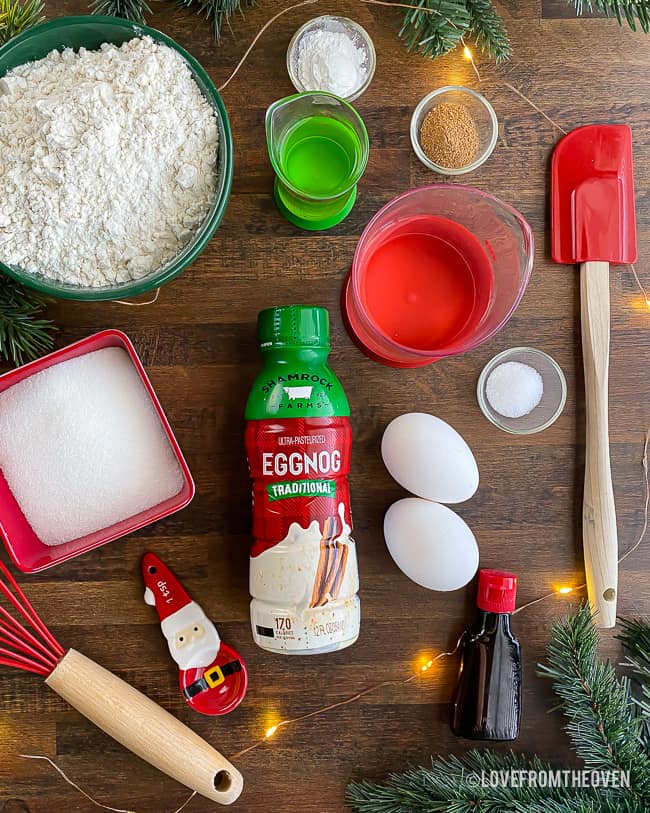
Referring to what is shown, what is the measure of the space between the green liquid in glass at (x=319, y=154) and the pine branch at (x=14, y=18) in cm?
30

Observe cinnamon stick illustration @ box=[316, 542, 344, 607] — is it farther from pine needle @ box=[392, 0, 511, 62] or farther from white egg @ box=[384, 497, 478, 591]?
pine needle @ box=[392, 0, 511, 62]

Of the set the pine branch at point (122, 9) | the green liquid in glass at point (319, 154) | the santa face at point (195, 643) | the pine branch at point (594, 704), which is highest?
the pine branch at point (122, 9)

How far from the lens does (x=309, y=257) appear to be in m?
0.79

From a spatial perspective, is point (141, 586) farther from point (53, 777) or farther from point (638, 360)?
point (638, 360)

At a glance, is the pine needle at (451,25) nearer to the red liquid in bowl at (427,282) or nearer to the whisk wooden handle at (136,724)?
the red liquid in bowl at (427,282)

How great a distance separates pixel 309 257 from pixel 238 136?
7.1 inches

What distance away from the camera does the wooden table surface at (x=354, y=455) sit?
784 mm

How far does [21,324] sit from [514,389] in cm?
61

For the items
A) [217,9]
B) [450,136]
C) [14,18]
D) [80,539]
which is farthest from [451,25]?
[80,539]

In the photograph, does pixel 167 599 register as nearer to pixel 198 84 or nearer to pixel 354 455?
pixel 354 455

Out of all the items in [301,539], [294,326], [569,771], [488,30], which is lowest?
[569,771]

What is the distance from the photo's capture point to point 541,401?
31.6 inches

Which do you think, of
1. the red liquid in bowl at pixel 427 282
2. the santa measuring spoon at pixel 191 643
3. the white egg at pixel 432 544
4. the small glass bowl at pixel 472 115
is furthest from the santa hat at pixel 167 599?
the small glass bowl at pixel 472 115

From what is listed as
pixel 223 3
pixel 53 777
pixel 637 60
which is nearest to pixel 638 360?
pixel 637 60
